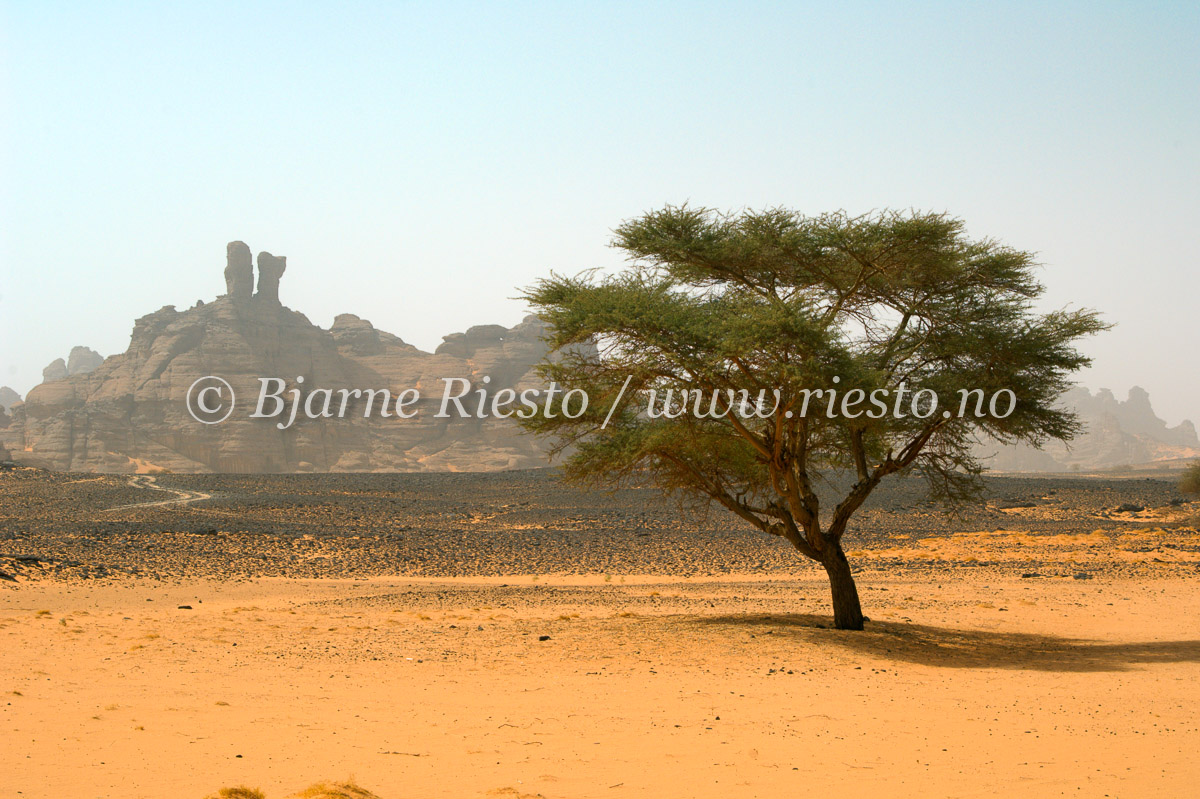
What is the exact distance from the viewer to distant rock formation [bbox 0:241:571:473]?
107062mm

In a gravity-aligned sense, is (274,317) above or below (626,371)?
above

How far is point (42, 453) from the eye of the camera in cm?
10094

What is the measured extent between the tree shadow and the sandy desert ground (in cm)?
9

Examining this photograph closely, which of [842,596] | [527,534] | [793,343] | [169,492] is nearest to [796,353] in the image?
[793,343]

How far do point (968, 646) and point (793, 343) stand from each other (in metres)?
5.46

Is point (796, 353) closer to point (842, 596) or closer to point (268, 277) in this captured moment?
point (842, 596)

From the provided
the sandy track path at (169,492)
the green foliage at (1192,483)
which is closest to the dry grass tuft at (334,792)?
the sandy track path at (169,492)

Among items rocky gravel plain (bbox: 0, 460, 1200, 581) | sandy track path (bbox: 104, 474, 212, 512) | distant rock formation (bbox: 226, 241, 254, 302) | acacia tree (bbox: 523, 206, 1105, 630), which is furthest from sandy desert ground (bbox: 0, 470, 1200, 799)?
distant rock formation (bbox: 226, 241, 254, 302)

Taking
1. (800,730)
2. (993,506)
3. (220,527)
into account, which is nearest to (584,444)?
(800,730)

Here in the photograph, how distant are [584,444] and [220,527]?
20.9 metres

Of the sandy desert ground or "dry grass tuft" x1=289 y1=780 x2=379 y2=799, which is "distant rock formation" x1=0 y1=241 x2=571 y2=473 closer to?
the sandy desert ground

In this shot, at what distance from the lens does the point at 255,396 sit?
387 ft

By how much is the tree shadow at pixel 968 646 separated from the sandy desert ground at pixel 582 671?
0.28 ft

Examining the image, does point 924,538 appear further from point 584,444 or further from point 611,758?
point 611,758
